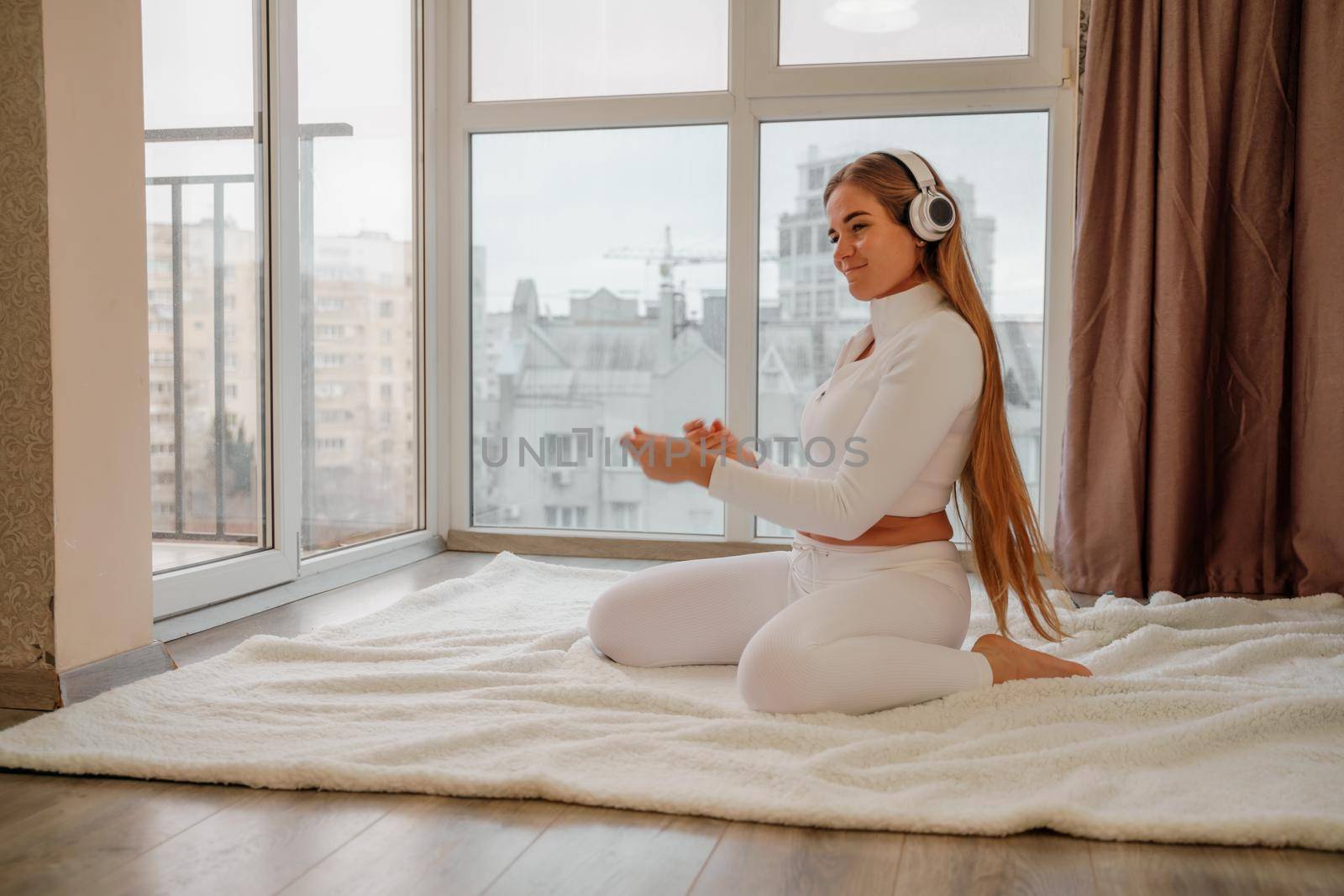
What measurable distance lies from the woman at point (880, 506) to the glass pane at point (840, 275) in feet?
4.73

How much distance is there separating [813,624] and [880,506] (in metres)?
0.21

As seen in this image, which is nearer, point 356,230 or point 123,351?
point 123,351

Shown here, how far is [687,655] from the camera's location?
6.73 feet

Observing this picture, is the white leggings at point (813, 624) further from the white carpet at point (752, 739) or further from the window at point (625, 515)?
the window at point (625, 515)

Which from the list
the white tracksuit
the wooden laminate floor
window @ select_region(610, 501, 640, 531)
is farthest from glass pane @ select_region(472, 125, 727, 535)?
the wooden laminate floor

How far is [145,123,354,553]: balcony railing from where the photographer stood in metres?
2.34

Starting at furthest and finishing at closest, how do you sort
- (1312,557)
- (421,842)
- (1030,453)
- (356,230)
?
1. (1030,453)
2. (356,230)
3. (1312,557)
4. (421,842)

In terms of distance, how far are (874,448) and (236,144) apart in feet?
5.74

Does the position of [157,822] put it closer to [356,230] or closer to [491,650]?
[491,650]

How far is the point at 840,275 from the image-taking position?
11.2 ft

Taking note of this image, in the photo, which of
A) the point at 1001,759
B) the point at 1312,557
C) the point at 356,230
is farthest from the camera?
the point at 356,230

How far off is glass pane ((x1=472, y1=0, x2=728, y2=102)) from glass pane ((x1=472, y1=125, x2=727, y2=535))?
6.0 inches

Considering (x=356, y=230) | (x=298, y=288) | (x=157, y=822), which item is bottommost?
(x=157, y=822)

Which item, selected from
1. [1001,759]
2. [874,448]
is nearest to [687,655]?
[874,448]
